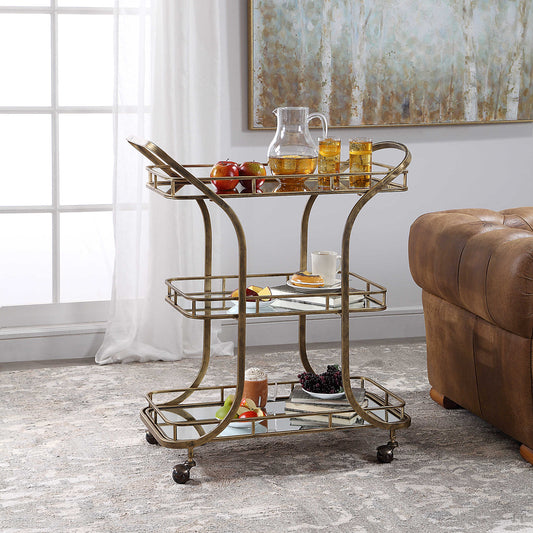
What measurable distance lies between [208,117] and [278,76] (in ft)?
1.32

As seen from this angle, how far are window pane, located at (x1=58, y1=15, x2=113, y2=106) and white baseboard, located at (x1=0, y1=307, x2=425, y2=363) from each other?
108 cm

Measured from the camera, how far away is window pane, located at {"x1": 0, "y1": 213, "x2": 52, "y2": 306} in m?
4.00

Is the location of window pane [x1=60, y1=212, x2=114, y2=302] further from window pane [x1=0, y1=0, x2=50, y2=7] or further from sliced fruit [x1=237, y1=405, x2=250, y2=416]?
sliced fruit [x1=237, y1=405, x2=250, y2=416]

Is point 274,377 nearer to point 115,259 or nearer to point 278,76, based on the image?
point 115,259

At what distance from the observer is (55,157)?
3980 millimetres

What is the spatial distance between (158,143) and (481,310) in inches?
69.4

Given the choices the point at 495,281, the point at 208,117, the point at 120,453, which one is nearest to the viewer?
the point at 495,281

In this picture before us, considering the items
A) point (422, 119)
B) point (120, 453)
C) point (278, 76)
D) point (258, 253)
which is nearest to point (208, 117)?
point (278, 76)

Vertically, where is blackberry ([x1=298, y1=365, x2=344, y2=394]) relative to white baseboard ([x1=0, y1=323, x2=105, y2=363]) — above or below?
above

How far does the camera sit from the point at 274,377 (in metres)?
3.65

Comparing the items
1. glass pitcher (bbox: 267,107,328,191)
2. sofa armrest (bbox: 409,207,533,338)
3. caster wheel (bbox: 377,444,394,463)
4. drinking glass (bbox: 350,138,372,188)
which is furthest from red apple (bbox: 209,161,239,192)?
caster wheel (bbox: 377,444,394,463)

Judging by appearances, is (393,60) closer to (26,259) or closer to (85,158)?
(85,158)

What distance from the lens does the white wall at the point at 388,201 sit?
4.08 meters

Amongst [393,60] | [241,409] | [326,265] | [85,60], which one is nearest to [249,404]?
[241,409]
